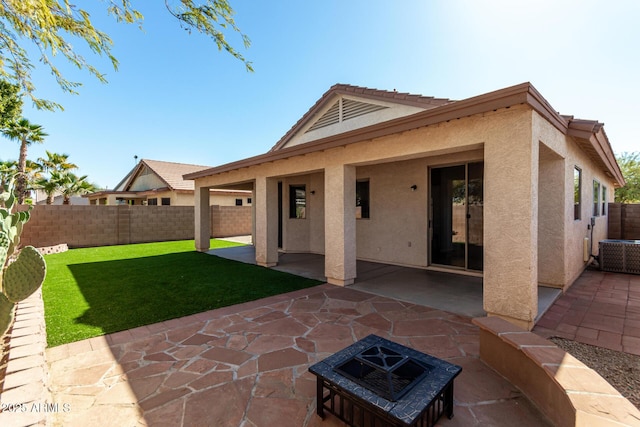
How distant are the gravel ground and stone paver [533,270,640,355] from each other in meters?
0.19

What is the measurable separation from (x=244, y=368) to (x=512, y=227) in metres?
4.25

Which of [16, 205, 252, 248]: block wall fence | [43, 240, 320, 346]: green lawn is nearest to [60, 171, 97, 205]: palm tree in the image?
[16, 205, 252, 248]: block wall fence

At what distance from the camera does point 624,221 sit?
1277 cm

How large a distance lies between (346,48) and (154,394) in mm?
11036

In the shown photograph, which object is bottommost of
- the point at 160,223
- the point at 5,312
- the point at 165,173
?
the point at 5,312

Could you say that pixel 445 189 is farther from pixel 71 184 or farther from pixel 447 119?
pixel 71 184

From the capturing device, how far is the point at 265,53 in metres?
9.26

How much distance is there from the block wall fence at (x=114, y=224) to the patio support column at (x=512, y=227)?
17.8 m

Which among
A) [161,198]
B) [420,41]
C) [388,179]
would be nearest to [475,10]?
[420,41]

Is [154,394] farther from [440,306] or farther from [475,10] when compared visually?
[475,10]

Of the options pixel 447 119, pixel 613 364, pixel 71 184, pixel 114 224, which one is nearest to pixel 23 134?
pixel 71 184

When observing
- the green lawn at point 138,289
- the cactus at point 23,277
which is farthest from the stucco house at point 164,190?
the cactus at point 23,277

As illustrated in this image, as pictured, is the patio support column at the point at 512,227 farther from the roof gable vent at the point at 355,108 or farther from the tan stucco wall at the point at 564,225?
the roof gable vent at the point at 355,108

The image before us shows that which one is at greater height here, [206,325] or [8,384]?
[8,384]
